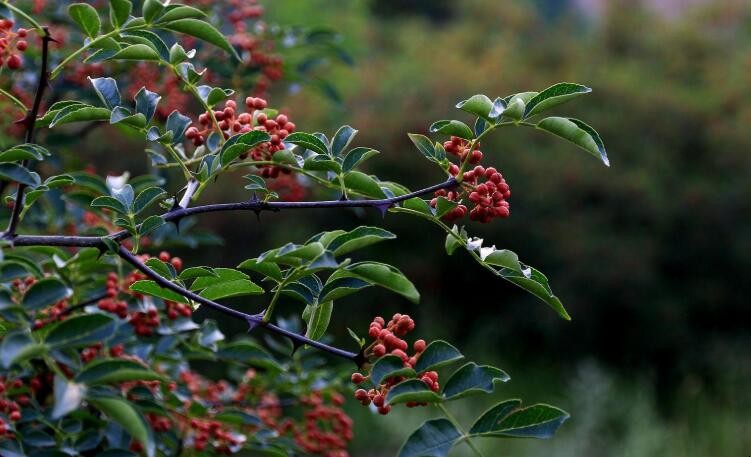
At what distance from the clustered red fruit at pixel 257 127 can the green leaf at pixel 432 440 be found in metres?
0.45

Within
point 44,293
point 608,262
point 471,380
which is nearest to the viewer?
point 44,293

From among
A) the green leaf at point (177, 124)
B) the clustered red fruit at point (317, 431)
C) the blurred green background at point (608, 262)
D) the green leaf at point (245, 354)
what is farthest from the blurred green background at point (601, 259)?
the green leaf at point (177, 124)

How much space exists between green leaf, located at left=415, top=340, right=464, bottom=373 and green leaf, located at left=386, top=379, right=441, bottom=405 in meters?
0.05

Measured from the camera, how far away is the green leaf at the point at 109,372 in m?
1.01

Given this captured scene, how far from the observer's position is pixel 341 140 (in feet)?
4.66

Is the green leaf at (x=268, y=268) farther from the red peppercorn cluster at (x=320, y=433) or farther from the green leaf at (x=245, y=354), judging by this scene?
the red peppercorn cluster at (x=320, y=433)

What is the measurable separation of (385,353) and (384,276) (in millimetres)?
137

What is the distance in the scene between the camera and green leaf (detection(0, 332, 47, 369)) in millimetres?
912

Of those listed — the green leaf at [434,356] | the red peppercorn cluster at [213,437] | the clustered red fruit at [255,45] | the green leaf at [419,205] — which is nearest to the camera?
the green leaf at [434,356]

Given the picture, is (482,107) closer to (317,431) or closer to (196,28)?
(196,28)

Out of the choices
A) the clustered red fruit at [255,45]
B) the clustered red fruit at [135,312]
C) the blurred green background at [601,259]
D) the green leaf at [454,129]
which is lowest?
the blurred green background at [601,259]

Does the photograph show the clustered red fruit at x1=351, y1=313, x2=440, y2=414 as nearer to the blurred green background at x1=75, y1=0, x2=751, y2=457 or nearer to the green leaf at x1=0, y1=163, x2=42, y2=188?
the green leaf at x1=0, y1=163, x2=42, y2=188

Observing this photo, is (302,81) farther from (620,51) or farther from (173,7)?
(620,51)

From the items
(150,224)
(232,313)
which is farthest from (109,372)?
(150,224)
